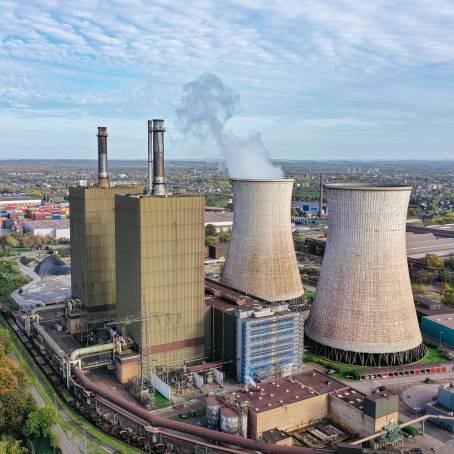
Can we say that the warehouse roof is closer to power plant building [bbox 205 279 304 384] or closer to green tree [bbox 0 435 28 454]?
power plant building [bbox 205 279 304 384]

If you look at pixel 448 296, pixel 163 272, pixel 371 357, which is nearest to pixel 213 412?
pixel 163 272

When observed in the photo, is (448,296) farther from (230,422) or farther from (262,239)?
(230,422)

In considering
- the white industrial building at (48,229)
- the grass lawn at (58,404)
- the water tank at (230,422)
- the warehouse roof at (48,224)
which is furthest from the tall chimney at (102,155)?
the warehouse roof at (48,224)

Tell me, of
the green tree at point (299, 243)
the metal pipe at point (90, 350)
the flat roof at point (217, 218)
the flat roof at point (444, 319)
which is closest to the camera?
the metal pipe at point (90, 350)

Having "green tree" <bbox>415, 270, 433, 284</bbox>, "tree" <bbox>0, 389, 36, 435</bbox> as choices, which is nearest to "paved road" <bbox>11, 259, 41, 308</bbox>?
"tree" <bbox>0, 389, 36, 435</bbox>

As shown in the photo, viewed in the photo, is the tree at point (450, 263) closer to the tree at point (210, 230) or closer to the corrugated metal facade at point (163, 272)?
the tree at point (210, 230)

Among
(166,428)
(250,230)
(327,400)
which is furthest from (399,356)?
(166,428)
